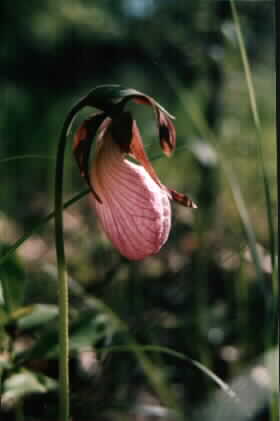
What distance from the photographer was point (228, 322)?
1.22 m

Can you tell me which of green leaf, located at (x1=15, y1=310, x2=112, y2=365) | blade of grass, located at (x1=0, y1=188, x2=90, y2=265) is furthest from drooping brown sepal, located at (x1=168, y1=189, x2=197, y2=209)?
green leaf, located at (x1=15, y1=310, x2=112, y2=365)

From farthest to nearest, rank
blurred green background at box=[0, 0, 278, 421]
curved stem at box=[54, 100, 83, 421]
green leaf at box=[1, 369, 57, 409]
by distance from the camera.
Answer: blurred green background at box=[0, 0, 278, 421] → green leaf at box=[1, 369, 57, 409] → curved stem at box=[54, 100, 83, 421]

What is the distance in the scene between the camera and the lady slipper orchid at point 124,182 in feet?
1.92

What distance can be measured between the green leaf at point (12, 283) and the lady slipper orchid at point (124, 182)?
9.7 inches

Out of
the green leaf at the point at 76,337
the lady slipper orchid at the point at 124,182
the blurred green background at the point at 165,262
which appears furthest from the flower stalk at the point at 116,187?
the green leaf at the point at 76,337

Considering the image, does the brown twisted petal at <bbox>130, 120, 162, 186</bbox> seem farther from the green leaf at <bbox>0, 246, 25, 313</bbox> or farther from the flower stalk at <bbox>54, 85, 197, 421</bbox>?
the green leaf at <bbox>0, 246, 25, 313</bbox>

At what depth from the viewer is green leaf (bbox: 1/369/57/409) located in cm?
74

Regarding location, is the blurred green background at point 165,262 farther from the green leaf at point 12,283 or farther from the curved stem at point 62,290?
the curved stem at point 62,290

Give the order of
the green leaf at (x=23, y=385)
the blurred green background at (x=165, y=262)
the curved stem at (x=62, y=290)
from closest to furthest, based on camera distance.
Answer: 1. the curved stem at (x=62, y=290)
2. the green leaf at (x=23, y=385)
3. the blurred green background at (x=165, y=262)

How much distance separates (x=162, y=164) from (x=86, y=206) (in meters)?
0.41

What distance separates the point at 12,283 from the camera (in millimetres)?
827

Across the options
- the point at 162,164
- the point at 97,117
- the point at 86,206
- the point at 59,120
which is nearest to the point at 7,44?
the point at 59,120

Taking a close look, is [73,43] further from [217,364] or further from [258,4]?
[217,364]

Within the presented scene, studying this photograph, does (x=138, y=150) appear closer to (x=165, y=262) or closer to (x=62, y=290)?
(x=62, y=290)
